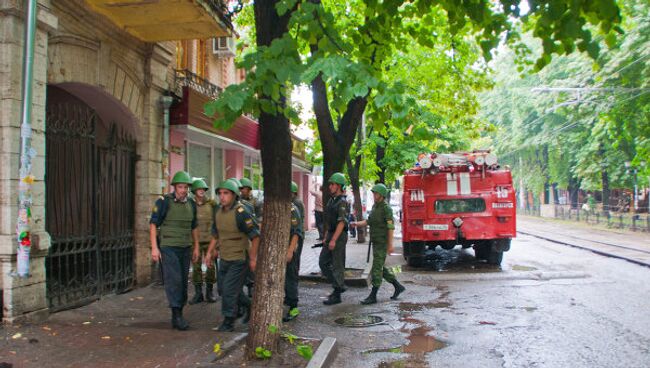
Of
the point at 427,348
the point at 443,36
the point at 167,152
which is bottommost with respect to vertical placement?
the point at 427,348

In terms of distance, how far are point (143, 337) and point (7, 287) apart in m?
1.66

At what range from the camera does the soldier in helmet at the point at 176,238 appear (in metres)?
6.42

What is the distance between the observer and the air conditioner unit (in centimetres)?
1448

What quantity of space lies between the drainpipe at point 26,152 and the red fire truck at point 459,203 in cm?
798

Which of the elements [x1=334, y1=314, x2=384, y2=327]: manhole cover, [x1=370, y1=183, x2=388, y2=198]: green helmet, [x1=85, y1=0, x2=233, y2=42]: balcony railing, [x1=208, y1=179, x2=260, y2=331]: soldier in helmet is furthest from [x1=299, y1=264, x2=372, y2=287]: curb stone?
[x1=85, y1=0, x2=233, y2=42]: balcony railing

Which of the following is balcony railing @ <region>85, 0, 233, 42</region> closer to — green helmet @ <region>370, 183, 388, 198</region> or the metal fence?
green helmet @ <region>370, 183, 388, 198</region>

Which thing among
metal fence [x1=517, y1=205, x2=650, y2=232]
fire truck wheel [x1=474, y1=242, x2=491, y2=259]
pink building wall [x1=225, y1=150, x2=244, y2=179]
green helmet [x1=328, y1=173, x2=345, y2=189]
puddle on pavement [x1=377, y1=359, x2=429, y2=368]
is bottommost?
puddle on pavement [x1=377, y1=359, x2=429, y2=368]

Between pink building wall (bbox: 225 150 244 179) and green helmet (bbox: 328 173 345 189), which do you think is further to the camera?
pink building wall (bbox: 225 150 244 179)

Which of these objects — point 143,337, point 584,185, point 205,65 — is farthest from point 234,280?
point 584,185

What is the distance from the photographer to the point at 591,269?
37.9ft

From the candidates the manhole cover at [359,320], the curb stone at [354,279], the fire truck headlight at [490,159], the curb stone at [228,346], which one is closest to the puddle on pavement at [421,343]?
the manhole cover at [359,320]

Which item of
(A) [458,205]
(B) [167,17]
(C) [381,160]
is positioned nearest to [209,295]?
(B) [167,17]

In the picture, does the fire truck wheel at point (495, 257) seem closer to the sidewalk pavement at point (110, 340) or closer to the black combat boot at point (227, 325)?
the sidewalk pavement at point (110, 340)

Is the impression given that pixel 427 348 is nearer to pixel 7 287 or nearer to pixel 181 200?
pixel 181 200
